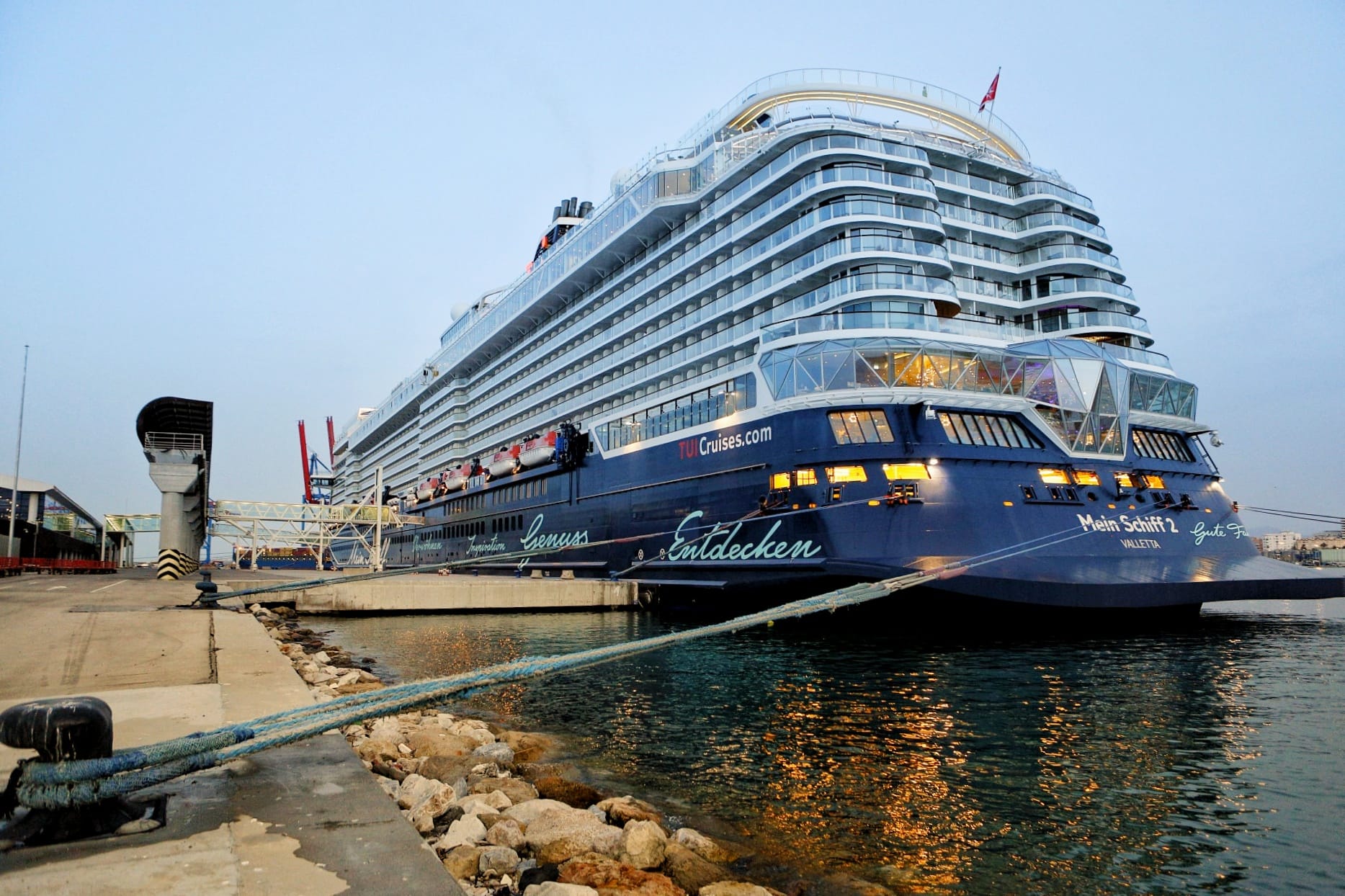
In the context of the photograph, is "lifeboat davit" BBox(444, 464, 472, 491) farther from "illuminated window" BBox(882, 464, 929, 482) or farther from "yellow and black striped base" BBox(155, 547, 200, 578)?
"illuminated window" BBox(882, 464, 929, 482)

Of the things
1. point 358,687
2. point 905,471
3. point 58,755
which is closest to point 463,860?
point 58,755

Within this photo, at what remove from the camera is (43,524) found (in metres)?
58.8

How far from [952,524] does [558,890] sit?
1547 centimetres

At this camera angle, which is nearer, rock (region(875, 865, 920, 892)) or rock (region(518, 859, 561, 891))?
rock (region(518, 859, 561, 891))

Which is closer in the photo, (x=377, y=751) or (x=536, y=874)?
(x=536, y=874)

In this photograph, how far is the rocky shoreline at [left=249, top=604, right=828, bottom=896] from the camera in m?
5.25

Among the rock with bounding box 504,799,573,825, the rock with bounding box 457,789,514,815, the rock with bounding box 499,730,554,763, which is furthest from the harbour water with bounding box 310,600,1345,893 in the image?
the rock with bounding box 457,789,514,815

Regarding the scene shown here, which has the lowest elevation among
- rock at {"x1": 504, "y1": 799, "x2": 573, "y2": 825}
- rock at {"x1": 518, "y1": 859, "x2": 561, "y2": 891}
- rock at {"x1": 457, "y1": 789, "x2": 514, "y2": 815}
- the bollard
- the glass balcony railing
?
rock at {"x1": 518, "y1": 859, "x2": 561, "y2": 891}

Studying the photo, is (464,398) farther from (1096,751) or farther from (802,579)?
(1096,751)

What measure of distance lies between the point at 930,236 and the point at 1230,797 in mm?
20095

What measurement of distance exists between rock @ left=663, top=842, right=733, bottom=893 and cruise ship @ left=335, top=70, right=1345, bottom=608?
12.2 metres

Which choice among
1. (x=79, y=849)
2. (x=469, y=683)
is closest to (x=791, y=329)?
(x=469, y=683)

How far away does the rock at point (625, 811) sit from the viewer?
6645mm

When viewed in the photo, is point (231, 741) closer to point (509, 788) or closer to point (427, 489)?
point (509, 788)
